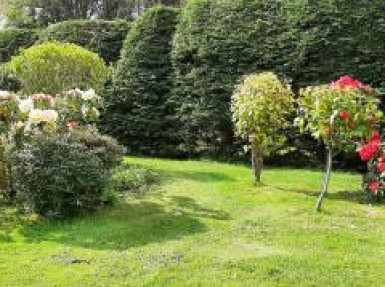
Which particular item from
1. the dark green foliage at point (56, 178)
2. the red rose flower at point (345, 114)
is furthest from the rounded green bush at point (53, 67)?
the red rose flower at point (345, 114)

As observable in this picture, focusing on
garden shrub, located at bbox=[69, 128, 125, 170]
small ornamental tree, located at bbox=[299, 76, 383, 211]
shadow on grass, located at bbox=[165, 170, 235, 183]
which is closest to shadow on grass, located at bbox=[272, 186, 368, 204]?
small ornamental tree, located at bbox=[299, 76, 383, 211]

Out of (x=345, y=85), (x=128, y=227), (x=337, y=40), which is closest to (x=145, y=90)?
(x=337, y=40)

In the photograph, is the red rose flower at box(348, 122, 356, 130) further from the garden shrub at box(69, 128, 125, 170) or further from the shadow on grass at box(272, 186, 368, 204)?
the garden shrub at box(69, 128, 125, 170)

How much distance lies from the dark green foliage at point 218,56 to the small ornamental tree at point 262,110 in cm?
420

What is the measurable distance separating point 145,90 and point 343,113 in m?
9.17

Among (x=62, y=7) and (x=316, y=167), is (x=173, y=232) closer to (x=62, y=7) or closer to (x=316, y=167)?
(x=316, y=167)

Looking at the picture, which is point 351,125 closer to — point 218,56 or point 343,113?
point 343,113

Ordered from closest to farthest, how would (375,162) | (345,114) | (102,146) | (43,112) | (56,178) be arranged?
(56,178) → (345,114) → (43,112) → (375,162) → (102,146)

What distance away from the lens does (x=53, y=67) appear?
15594 millimetres

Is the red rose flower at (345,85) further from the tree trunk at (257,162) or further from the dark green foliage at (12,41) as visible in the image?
the dark green foliage at (12,41)

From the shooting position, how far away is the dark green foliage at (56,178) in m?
8.99

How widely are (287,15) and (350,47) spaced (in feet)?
5.92

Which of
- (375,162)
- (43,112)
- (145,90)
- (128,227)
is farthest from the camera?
(145,90)

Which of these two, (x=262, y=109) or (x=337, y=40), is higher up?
(x=337, y=40)
